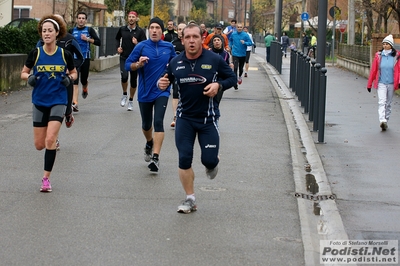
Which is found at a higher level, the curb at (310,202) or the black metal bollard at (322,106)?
the black metal bollard at (322,106)

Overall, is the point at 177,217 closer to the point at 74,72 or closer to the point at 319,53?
the point at 74,72

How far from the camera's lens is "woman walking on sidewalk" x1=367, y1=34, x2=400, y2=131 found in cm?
1502

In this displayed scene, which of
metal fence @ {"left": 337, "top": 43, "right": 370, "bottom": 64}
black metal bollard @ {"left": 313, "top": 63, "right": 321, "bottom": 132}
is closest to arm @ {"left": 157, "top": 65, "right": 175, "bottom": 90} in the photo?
black metal bollard @ {"left": 313, "top": 63, "right": 321, "bottom": 132}

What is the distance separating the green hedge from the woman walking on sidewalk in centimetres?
1037

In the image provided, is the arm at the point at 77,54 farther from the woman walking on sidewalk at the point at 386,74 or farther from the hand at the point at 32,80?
the woman walking on sidewalk at the point at 386,74

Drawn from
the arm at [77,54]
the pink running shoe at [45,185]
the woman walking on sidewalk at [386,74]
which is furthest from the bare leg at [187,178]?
the woman walking on sidewalk at [386,74]

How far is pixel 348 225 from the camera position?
7.72m

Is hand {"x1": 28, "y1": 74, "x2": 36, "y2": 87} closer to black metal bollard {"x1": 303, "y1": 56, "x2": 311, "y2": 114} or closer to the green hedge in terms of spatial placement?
black metal bollard {"x1": 303, "y1": 56, "x2": 311, "y2": 114}

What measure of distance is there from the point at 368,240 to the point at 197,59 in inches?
88.7

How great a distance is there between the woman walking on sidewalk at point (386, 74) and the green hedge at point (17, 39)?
10.4 meters

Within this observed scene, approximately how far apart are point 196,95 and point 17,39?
15647 millimetres

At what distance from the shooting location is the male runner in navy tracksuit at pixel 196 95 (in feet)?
25.1

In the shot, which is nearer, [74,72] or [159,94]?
[74,72]

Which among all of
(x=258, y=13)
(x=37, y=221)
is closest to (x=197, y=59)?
(x=37, y=221)
